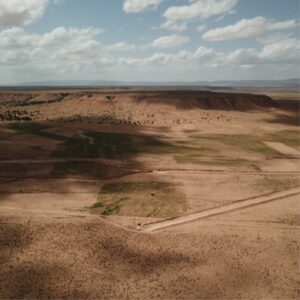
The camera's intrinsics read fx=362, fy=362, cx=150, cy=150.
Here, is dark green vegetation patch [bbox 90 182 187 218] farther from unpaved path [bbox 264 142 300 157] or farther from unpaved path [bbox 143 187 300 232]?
unpaved path [bbox 264 142 300 157]

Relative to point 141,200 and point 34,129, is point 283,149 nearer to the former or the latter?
point 141,200

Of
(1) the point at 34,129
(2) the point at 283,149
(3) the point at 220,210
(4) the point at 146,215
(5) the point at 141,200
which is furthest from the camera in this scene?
(1) the point at 34,129

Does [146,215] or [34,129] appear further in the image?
[34,129]

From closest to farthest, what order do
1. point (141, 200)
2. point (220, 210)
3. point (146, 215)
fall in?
point (146, 215), point (220, 210), point (141, 200)

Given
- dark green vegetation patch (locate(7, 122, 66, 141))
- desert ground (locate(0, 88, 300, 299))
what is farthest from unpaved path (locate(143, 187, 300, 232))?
dark green vegetation patch (locate(7, 122, 66, 141))

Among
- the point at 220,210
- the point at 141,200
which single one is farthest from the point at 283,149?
the point at 141,200

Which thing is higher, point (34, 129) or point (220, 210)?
point (34, 129)
